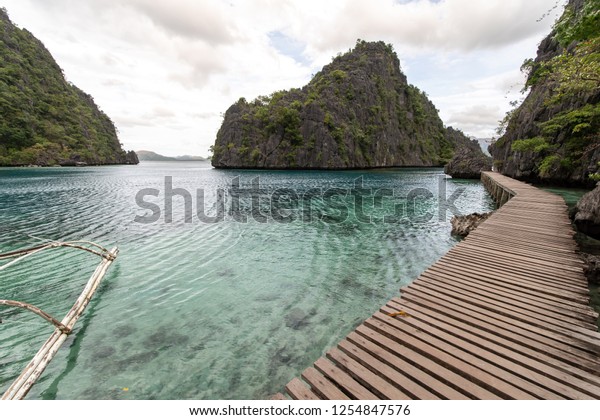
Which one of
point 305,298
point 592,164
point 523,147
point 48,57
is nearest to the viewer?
point 305,298

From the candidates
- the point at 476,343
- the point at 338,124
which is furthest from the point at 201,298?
the point at 338,124

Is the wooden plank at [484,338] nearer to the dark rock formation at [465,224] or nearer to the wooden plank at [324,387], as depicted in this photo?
the wooden plank at [324,387]

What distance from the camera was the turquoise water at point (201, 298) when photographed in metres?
4.69

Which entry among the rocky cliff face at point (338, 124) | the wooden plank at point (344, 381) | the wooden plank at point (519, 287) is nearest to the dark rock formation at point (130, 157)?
the rocky cliff face at point (338, 124)

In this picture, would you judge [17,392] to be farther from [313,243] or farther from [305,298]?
[313,243]

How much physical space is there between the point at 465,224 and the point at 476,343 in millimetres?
11172

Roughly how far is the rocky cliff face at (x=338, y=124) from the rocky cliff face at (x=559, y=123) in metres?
46.8

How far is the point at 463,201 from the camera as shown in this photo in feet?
78.3

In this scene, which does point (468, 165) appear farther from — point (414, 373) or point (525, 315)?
point (414, 373)

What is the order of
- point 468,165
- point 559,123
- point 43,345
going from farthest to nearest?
point 468,165, point 559,123, point 43,345

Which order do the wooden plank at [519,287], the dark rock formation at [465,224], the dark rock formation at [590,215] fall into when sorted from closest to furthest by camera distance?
the wooden plank at [519,287], the dark rock formation at [590,215], the dark rock formation at [465,224]

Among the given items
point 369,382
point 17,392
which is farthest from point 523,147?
point 17,392

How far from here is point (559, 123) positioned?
2336cm

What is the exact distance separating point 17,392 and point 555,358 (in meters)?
7.20
